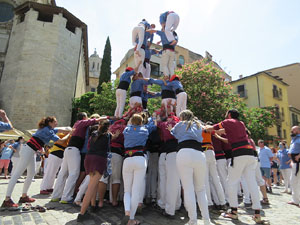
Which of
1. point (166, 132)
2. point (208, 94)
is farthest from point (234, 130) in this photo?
point (208, 94)

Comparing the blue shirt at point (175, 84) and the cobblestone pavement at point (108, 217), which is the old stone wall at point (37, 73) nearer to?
the blue shirt at point (175, 84)

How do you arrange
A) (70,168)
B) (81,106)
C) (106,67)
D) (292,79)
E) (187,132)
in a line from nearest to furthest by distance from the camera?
1. (187,132)
2. (70,168)
3. (81,106)
4. (106,67)
5. (292,79)

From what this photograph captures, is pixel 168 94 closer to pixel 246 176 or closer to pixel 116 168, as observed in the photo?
pixel 116 168

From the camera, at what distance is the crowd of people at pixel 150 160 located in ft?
12.5

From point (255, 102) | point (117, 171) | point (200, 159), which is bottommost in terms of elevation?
point (117, 171)

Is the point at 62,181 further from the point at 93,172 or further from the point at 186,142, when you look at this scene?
the point at 186,142

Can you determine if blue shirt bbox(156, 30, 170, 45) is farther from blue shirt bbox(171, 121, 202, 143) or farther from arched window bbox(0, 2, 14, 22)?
arched window bbox(0, 2, 14, 22)

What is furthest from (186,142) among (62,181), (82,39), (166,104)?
(82,39)

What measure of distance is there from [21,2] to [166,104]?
3086 centimetres

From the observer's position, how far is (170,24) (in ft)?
24.3

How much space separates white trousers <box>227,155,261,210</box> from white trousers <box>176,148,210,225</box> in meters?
1.16

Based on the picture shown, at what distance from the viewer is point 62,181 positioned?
5.70 meters

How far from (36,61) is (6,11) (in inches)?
435

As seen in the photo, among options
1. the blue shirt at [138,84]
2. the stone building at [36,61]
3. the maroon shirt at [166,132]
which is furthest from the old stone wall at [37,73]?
the maroon shirt at [166,132]
